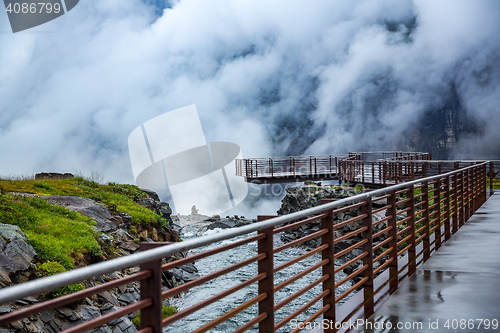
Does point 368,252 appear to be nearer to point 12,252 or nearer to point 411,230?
point 411,230

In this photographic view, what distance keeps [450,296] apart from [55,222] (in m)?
9.30

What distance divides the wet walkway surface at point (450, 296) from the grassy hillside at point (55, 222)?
23.2 ft

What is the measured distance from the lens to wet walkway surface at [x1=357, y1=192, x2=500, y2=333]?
3070 mm

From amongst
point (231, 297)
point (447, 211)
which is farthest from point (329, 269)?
point (231, 297)

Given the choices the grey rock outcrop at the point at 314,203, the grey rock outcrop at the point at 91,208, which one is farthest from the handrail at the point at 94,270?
the grey rock outcrop at the point at 314,203

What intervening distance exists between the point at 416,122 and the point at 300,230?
1638 inches

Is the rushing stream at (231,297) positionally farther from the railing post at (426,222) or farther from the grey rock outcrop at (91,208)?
the railing post at (426,222)

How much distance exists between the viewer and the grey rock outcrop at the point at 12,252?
22.5 ft

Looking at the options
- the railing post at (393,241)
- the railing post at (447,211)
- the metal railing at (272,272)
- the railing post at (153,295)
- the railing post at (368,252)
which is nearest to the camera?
the metal railing at (272,272)

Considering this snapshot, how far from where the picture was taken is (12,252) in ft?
23.7

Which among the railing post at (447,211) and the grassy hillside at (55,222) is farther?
the grassy hillside at (55,222)

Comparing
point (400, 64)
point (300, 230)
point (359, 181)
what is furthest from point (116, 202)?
point (400, 64)

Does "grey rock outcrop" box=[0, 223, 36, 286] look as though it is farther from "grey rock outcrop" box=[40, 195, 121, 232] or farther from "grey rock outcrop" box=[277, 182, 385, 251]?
"grey rock outcrop" box=[277, 182, 385, 251]

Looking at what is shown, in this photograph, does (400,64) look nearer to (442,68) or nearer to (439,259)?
(442,68)
